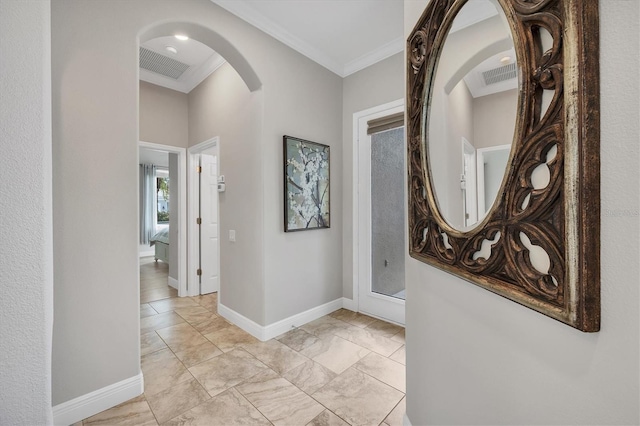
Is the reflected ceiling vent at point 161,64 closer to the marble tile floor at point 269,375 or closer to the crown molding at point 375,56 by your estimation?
the crown molding at point 375,56

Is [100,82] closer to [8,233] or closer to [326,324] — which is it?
[8,233]

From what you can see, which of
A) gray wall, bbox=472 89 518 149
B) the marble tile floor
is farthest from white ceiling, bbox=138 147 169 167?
gray wall, bbox=472 89 518 149

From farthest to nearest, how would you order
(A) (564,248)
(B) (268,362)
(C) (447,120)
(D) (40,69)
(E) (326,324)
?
(E) (326,324), (B) (268,362), (C) (447,120), (D) (40,69), (A) (564,248)

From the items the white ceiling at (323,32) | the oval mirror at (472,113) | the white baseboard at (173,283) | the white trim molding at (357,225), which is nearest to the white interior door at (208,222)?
the white baseboard at (173,283)

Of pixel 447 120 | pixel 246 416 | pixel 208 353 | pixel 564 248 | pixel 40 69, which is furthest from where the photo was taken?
pixel 208 353

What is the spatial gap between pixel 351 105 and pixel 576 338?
3.14 metres

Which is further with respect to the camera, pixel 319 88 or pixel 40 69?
pixel 319 88

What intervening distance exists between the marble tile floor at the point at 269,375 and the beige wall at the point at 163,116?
228 centimetres

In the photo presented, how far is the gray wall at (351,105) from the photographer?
296cm

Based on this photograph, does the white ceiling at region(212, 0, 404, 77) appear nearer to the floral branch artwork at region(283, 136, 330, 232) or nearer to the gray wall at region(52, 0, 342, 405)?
the gray wall at region(52, 0, 342, 405)

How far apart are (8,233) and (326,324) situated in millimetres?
2610

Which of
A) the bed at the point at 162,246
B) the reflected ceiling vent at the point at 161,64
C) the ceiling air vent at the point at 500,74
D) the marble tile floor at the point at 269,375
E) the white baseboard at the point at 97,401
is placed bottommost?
the marble tile floor at the point at 269,375

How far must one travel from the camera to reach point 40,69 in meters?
0.87

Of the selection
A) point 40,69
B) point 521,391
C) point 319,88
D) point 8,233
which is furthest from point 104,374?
point 319,88
